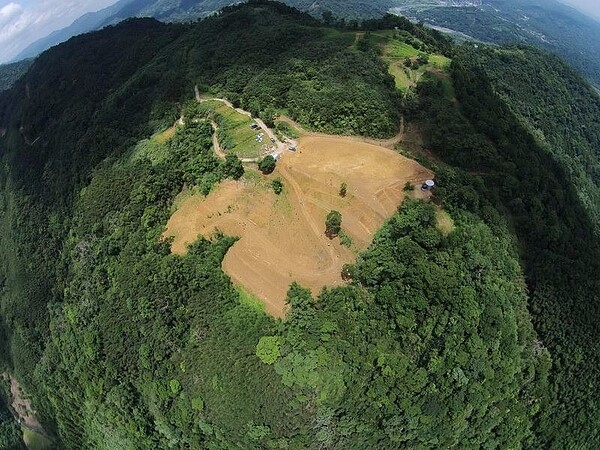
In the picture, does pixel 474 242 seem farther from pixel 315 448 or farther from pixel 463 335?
pixel 315 448

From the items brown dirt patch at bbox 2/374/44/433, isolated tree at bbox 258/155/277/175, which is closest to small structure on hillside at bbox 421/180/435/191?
isolated tree at bbox 258/155/277/175

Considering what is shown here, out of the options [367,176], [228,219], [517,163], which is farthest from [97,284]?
[517,163]

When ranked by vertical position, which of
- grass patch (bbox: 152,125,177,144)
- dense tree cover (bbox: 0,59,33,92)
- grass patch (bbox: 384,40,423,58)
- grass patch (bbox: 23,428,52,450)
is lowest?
grass patch (bbox: 23,428,52,450)

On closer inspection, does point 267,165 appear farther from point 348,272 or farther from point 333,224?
point 348,272

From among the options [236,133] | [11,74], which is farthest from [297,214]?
[11,74]

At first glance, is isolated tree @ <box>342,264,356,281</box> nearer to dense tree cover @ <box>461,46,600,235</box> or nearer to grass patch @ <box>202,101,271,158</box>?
grass patch @ <box>202,101,271,158</box>

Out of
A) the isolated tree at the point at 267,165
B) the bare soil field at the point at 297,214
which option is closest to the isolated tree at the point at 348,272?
the bare soil field at the point at 297,214
